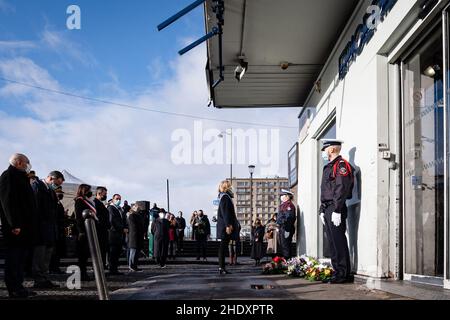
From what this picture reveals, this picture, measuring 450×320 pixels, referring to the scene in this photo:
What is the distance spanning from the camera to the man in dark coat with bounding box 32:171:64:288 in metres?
8.33

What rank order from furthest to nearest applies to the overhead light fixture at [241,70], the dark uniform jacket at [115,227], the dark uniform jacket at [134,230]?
the dark uniform jacket at [134,230], the dark uniform jacket at [115,227], the overhead light fixture at [241,70]

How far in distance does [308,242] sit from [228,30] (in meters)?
5.73

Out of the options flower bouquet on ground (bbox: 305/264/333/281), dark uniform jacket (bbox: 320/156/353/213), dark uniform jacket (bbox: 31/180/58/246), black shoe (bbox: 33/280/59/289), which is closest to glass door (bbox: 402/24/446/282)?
dark uniform jacket (bbox: 320/156/353/213)

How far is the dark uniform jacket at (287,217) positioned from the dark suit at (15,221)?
25.7 ft

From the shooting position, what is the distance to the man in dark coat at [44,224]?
27.3ft

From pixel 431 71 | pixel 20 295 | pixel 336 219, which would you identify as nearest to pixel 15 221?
pixel 20 295

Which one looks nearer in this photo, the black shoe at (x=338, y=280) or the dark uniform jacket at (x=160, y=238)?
the black shoe at (x=338, y=280)

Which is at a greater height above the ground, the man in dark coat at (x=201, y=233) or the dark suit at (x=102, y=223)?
the dark suit at (x=102, y=223)

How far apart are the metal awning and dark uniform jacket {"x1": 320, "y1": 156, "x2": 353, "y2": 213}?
2314 millimetres

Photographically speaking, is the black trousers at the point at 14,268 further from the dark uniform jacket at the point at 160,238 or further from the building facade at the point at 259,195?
the building facade at the point at 259,195

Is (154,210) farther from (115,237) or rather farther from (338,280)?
(338,280)

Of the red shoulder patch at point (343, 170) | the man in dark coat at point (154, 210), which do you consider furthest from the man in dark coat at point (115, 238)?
the man in dark coat at point (154, 210)

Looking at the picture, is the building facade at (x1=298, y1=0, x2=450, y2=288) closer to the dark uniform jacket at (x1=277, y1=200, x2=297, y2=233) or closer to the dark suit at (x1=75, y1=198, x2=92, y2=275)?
the dark suit at (x1=75, y1=198, x2=92, y2=275)
